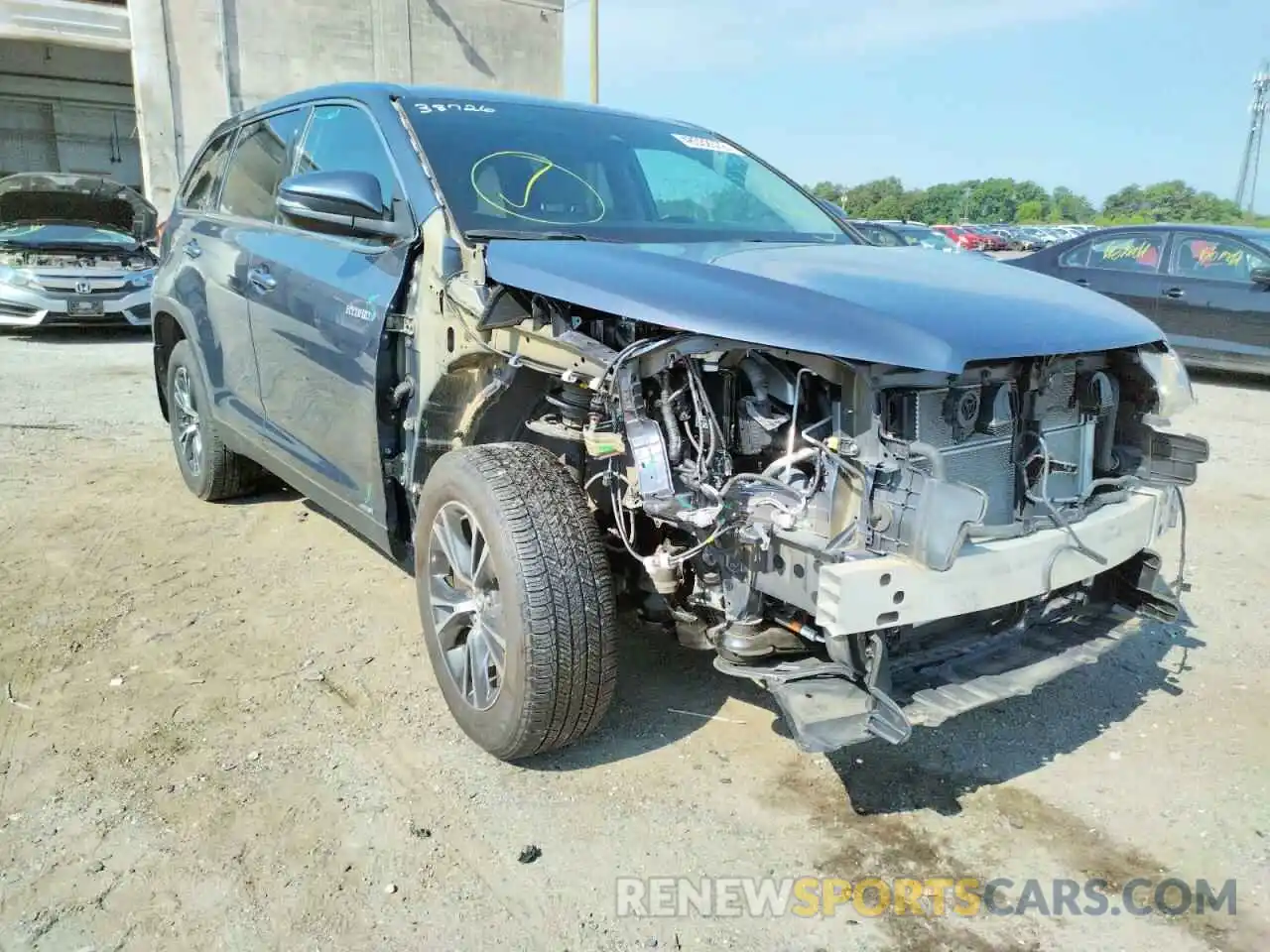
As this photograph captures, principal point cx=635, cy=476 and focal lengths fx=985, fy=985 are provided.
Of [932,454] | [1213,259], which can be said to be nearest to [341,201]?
[932,454]

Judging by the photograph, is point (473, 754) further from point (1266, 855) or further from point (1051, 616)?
point (1266, 855)

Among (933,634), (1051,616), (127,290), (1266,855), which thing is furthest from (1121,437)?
(127,290)

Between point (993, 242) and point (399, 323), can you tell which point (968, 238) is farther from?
point (399, 323)

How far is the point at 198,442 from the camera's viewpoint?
5.12m

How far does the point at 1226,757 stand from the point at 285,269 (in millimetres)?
3583

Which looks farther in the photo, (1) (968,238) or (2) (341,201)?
(1) (968,238)

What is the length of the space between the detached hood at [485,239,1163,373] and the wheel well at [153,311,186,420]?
9.96ft

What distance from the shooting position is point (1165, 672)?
355 cm

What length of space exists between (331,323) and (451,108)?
0.87 meters

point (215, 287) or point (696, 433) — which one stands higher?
point (215, 287)

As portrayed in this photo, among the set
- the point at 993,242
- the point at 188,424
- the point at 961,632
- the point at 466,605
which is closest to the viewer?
the point at 961,632

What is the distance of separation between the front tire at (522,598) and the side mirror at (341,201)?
2.64ft

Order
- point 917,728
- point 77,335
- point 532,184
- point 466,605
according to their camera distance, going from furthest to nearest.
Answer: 1. point 77,335
2. point 532,184
3. point 917,728
4. point 466,605

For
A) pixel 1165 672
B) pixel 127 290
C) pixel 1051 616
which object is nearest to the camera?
pixel 1051 616
